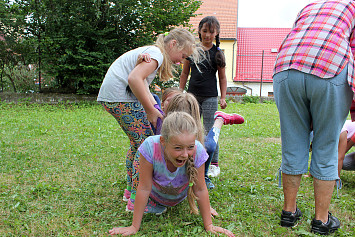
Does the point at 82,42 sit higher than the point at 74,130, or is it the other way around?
the point at 82,42

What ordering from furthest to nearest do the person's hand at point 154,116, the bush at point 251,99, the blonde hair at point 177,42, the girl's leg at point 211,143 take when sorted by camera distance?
the bush at point 251,99 < the girl's leg at point 211,143 < the blonde hair at point 177,42 < the person's hand at point 154,116

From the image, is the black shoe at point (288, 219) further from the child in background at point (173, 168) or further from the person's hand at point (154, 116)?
the person's hand at point (154, 116)

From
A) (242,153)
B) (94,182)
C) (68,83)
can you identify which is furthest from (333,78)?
(68,83)

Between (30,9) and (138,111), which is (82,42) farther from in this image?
(138,111)

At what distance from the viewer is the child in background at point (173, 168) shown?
2.10 meters

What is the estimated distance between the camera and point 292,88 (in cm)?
218

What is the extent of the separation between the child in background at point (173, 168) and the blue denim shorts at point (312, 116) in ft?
2.10

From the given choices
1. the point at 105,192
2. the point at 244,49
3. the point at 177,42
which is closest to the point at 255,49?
the point at 244,49

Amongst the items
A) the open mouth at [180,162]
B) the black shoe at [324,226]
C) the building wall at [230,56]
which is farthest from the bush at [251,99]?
the open mouth at [180,162]

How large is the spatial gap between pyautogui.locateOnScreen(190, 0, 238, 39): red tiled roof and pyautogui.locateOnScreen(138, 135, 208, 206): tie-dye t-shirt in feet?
68.2

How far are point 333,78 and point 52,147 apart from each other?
4.12 meters

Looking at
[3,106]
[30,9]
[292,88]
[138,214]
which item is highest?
[30,9]

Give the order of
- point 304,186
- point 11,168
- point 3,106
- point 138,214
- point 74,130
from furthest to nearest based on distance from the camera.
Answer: point 3,106
point 74,130
point 11,168
point 304,186
point 138,214

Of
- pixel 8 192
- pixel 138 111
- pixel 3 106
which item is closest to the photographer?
pixel 138 111
